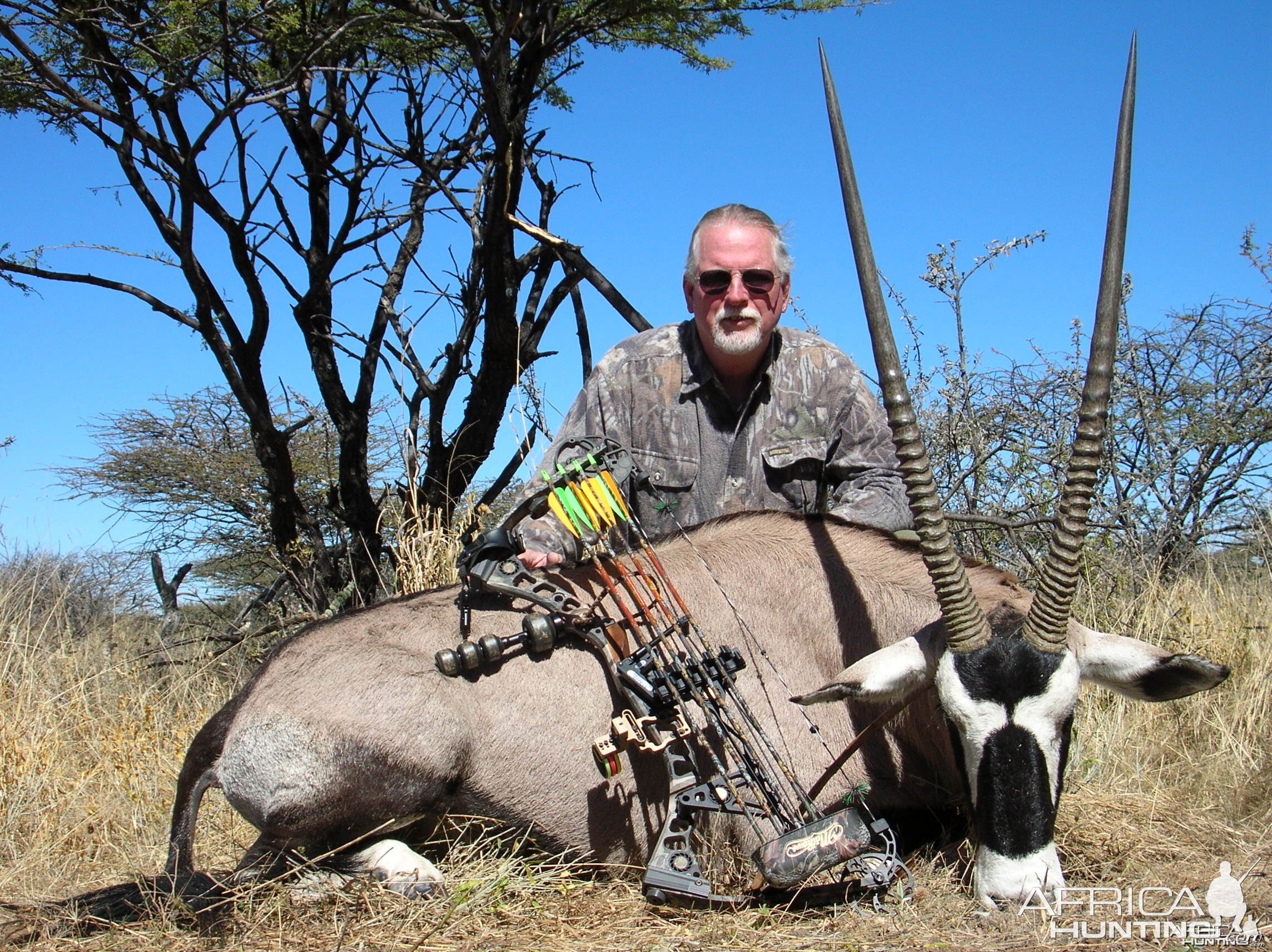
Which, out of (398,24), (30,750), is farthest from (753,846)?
(398,24)

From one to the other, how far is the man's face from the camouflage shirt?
0.14 meters

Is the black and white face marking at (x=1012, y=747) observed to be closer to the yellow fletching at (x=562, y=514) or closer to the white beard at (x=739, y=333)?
the yellow fletching at (x=562, y=514)

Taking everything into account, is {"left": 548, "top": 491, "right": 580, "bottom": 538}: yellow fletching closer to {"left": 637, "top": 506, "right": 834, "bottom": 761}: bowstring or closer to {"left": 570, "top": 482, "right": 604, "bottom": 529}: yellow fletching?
{"left": 570, "top": 482, "right": 604, "bottom": 529}: yellow fletching

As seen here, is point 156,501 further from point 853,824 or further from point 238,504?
point 853,824

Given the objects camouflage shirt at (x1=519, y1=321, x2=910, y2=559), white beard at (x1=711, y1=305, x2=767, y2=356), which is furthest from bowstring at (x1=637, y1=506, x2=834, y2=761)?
white beard at (x1=711, y1=305, x2=767, y2=356)

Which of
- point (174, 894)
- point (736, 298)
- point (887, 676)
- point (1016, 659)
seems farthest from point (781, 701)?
point (174, 894)

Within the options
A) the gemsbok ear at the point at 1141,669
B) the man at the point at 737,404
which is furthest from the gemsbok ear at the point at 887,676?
the man at the point at 737,404

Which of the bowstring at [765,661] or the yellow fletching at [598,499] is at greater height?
the yellow fletching at [598,499]

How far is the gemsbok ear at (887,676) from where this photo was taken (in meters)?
3.16

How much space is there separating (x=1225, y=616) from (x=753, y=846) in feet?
9.80

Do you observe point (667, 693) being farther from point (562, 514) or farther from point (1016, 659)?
point (1016, 659)

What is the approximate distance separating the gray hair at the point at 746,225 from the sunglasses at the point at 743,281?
0.09 meters

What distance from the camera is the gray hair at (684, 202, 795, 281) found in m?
4.54

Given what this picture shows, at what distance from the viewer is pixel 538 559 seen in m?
3.64
